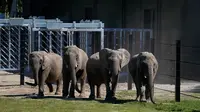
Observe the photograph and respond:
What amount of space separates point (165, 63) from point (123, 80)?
1.93 m

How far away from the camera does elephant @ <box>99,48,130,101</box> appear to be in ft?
44.9

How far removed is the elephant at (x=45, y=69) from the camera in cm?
1488

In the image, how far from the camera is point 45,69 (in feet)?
50.5

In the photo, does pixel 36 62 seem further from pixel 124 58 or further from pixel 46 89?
pixel 46 89

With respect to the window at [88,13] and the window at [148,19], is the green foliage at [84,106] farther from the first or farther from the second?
the window at [88,13]

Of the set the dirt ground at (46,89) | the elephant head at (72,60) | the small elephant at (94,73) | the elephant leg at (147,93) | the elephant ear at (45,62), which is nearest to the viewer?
the elephant leg at (147,93)

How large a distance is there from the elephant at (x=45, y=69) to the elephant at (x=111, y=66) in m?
1.79

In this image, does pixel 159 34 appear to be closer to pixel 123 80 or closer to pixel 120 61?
pixel 123 80

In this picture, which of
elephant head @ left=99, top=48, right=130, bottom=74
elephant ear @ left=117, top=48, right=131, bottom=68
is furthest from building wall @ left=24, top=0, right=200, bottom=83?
elephant head @ left=99, top=48, right=130, bottom=74

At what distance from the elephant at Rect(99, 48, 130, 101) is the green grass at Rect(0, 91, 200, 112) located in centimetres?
35

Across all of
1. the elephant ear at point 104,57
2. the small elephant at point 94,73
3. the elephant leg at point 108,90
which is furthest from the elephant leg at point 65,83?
the elephant leg at point 108,90

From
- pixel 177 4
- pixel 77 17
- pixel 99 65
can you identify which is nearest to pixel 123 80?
pixel 177 4

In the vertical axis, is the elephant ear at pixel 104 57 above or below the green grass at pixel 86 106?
above

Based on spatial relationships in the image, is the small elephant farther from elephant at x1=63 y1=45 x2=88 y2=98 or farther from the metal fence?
the metal fence
